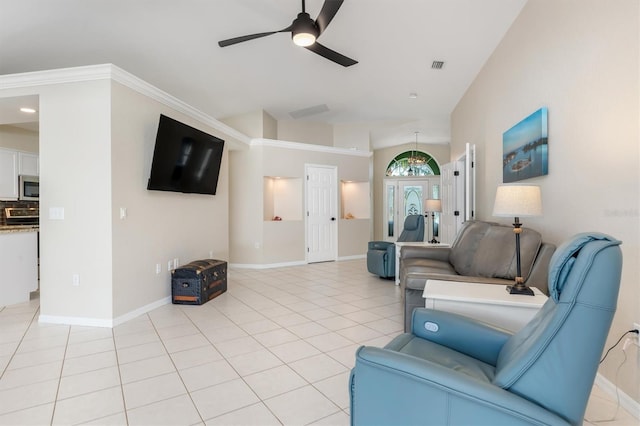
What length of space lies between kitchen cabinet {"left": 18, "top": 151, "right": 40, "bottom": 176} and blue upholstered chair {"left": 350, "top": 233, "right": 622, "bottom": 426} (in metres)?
7.16

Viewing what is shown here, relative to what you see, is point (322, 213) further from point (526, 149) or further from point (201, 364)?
point (201, 364)

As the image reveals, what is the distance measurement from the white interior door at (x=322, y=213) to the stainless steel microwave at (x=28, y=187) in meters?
4.96

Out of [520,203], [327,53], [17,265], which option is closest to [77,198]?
[17,265]

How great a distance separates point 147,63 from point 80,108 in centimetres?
127

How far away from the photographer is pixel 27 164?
19.6 ft

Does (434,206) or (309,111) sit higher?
(309,111)

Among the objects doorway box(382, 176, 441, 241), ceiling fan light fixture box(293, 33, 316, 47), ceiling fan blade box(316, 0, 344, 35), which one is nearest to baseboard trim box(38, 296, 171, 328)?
ceiling fan light fixture box(293, 33, 316, 47)

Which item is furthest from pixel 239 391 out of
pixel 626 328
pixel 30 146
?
pixel 30 146

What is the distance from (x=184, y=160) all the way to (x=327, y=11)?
251cm

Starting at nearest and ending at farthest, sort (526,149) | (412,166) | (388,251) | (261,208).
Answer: (526,149)
(388,251)
(261,208)
(412,166)

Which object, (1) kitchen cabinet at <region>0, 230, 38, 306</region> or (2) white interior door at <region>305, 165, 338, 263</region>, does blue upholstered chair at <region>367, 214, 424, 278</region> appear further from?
(1) kitchen cabinet at <region>0, 230, 38, 306</region>

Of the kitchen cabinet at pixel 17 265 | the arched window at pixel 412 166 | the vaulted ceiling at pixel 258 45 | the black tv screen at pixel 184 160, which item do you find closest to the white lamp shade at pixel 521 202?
the vaulted ceiling at pixel 258 45

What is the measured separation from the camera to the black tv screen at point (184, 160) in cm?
369

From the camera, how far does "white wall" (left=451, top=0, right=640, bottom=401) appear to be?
1.86 meters
